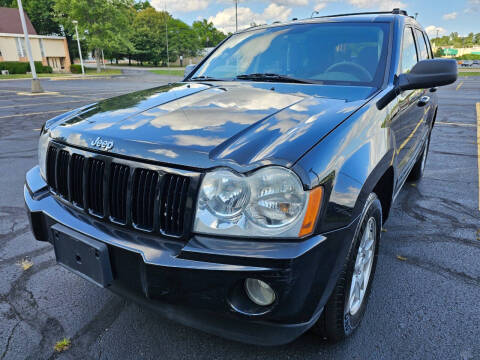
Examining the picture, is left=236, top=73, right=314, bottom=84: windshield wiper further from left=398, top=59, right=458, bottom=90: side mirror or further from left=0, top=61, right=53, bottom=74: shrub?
left=0, top=61, right=53, bottom=74: shrub

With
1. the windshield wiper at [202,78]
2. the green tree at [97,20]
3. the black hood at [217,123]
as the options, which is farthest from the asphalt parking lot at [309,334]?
the green tree at [97,20]

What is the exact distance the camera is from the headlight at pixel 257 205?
1.42m

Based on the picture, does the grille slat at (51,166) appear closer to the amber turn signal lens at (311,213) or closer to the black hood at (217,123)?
the black hood at (217,123)

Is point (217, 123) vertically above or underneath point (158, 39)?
underneath

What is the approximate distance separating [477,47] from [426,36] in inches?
5266

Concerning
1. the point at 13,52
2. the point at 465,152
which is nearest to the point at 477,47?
the point at 13,52

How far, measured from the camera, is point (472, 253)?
2.88m

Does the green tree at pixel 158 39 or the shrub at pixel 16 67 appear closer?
the shrub at pixel 16 67

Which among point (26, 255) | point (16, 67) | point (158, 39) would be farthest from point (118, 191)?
point (158, 39)

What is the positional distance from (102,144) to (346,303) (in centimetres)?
143

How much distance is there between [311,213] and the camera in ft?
A: 4.67

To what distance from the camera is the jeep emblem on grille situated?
1.73m

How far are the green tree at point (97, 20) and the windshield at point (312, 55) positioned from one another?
1680 inches

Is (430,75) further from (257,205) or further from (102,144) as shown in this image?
(102,144)
